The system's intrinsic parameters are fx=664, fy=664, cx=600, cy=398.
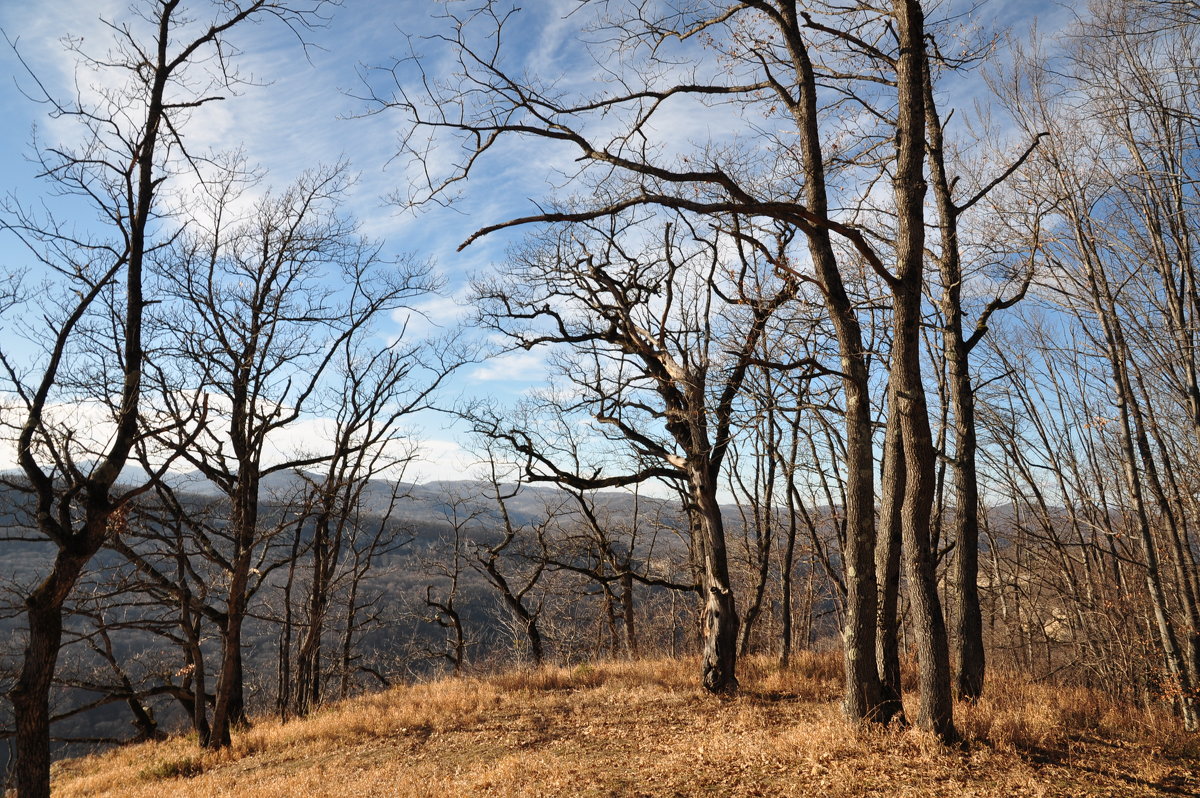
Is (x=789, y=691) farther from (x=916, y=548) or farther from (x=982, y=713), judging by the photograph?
(x=916, y=548)

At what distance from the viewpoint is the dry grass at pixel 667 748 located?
17.4 ft

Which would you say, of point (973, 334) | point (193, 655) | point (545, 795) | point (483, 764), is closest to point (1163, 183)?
point (973, 334)

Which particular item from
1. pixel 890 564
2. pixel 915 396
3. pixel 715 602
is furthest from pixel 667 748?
pixel 915 396

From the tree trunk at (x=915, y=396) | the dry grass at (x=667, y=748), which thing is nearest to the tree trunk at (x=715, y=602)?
the dry grass at (x=667, y=748)

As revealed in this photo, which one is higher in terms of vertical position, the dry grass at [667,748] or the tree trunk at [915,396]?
the tree trunk at [915,396]

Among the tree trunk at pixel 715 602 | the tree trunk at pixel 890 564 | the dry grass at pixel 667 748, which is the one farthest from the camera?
the tree trunk at pixel 715 602

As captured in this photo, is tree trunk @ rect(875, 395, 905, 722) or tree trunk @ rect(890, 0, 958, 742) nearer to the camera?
tree trunk @ rect(890, 0, 958, 742)

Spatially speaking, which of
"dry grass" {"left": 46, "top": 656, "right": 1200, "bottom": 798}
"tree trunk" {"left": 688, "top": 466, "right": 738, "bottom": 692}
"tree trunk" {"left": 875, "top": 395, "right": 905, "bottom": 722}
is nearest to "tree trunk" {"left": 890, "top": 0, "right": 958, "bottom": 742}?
"tree trunk" {"left": 875, "top": 395, "right": 905, "bottom": 722}

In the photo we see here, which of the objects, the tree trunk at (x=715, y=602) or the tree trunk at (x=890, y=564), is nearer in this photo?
the tree trunk at (x=890, y=564)

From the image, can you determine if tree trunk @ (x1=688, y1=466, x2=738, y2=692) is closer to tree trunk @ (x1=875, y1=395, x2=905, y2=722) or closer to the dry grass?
the dry grass

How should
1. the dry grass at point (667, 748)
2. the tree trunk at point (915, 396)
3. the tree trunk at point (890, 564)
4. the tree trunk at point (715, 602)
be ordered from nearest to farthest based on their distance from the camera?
the dry grass at point (667, 748) < the tree trunk at point (915, 396) < the tree trunk at point (890, 564) < the tree trunk at point (715, 602)

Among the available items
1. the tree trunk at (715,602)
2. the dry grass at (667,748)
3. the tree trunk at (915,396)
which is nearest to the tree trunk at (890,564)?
the tree trunk at (915,396)

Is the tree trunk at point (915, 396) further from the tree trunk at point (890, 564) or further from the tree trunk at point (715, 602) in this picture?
the tree trunk at point (715, 602)

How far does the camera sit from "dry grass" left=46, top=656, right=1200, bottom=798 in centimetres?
531
